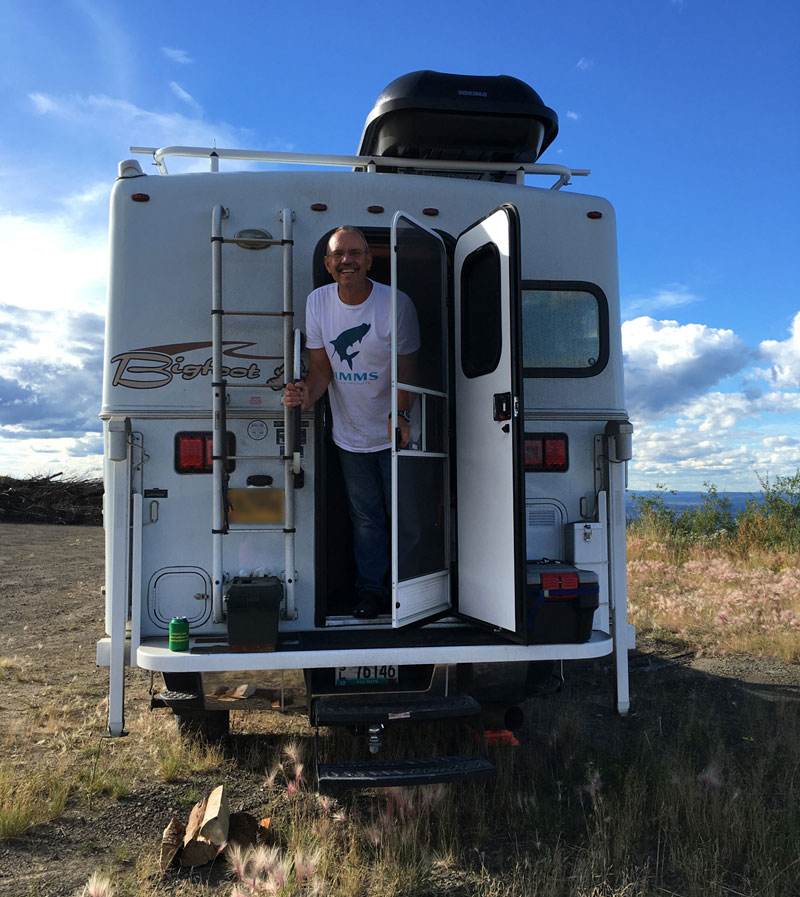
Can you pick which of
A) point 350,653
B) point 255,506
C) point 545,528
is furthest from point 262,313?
point 545,528

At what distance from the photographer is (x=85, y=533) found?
678 inches

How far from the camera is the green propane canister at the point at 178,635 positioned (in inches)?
152

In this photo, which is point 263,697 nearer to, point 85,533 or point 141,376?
point 141,376

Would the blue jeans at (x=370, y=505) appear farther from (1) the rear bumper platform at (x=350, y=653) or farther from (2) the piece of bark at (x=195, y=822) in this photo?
(2) the piece of bark at (x=195, y=822)

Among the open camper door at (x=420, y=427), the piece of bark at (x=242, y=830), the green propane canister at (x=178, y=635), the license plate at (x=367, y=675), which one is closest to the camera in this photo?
the piece of bark at (x=242, y=830)

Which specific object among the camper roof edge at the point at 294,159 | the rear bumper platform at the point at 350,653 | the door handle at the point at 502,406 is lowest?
the rear bumper platform at the point at 350,653

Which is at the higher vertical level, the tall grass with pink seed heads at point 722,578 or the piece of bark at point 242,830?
the tall grass with pink seed heads at point 722,578

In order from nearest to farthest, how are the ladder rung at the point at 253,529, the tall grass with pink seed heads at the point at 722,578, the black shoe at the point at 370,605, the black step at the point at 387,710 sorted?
the black step at the point at 387,710, the ladder rung at the point at 253,529, the black shoe at the point at 370,605, the tall grass with pink seed heads at the point at 722,578

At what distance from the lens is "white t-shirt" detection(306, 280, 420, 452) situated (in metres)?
4.29

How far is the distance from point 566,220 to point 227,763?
3.56m

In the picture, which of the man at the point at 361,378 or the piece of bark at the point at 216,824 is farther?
the man at the point at 361,378

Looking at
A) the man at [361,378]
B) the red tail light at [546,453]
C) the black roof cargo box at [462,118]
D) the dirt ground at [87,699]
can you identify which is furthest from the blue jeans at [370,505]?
→ the black roof cargo box at [462,118]

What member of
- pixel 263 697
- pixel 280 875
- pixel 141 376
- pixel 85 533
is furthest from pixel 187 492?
pixel 85 533

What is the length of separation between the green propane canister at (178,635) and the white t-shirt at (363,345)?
1274 millimetres
